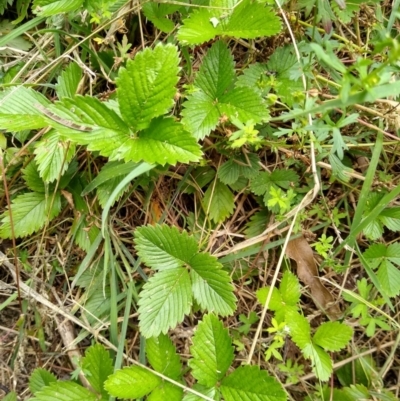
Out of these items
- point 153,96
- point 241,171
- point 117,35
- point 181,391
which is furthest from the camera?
point 117,35

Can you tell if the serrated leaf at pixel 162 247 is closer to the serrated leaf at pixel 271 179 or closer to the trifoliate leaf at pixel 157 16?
the serrated leaf at pixel 271 179

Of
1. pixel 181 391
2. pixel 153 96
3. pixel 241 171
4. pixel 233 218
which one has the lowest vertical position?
pixel 181 391

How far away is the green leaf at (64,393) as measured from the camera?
1382 mm

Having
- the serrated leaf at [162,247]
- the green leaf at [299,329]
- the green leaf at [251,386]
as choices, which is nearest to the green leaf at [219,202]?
the serrated leaf at [162,247]

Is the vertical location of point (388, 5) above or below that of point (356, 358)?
above

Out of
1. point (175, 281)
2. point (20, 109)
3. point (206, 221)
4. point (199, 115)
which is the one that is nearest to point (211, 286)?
point (175, 281)

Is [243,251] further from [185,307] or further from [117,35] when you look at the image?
[117,35]

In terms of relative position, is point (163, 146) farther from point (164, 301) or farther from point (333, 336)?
point (333, 336)

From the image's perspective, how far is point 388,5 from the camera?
63.4 inches

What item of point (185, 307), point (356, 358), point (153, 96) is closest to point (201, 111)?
A: point (153, 96)

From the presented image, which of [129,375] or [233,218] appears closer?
[129,375]

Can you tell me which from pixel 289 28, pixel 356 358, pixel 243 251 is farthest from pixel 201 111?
pixel 356 358

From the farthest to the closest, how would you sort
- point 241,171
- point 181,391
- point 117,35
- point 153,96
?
point 117,35, point 241,171, point 181,391, point 153,96

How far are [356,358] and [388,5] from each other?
122cm
